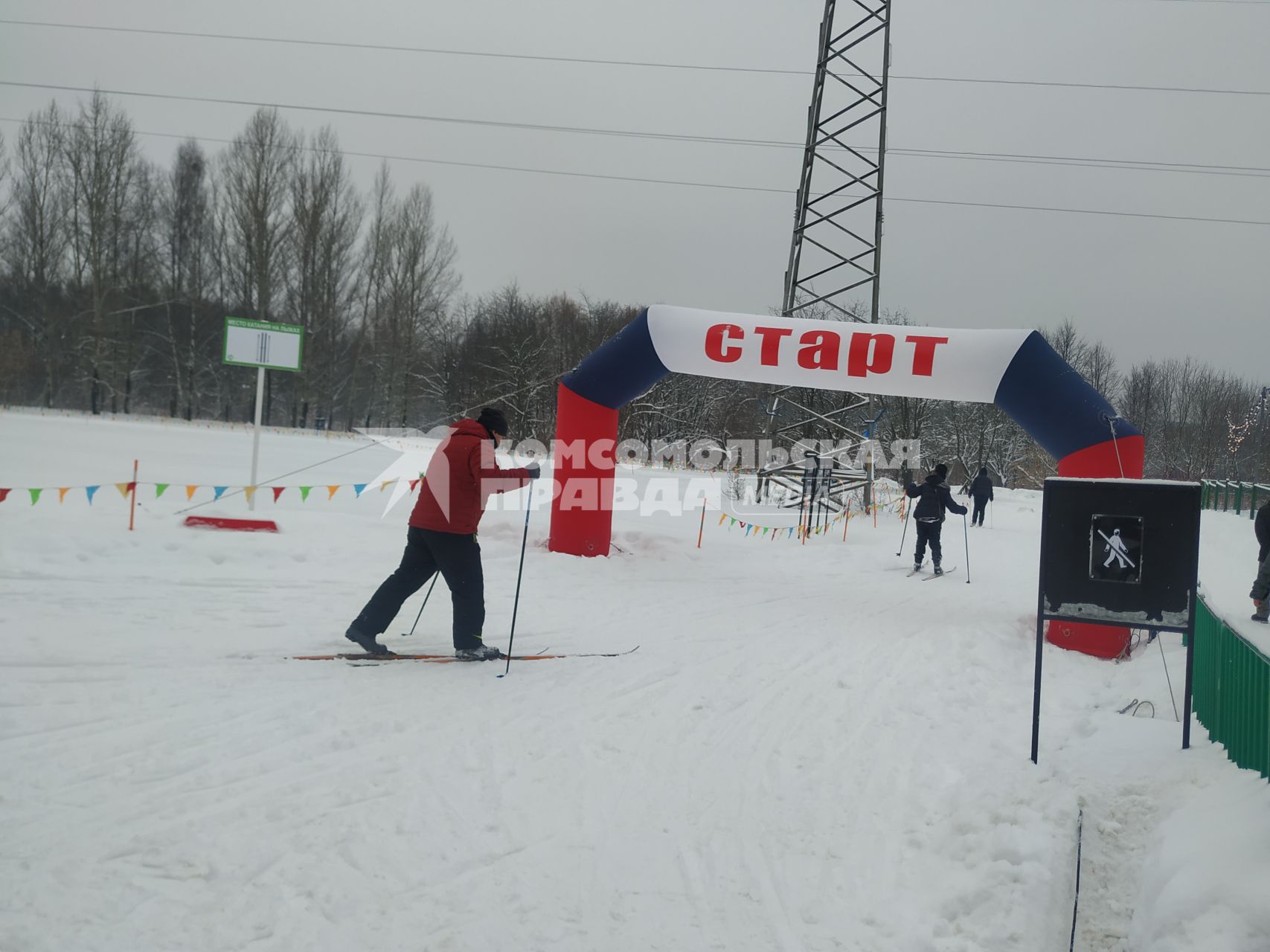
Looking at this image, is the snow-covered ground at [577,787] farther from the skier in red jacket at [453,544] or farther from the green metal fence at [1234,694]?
the skier in red jacket at [453,544]

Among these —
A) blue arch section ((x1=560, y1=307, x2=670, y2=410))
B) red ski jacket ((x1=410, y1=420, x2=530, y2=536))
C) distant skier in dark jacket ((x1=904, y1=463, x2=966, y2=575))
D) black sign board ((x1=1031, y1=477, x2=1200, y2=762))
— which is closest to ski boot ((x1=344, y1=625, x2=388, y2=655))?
red ski jacket ((x1=410, y1=420, x2=530, y2=536))

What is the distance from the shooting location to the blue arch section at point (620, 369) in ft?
34.3

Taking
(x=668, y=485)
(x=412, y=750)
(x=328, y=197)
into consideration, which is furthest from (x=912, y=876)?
(x=328, y=197)

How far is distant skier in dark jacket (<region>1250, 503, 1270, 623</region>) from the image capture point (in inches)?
360

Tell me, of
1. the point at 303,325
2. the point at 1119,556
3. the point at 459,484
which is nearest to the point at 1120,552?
the point at 1119,556

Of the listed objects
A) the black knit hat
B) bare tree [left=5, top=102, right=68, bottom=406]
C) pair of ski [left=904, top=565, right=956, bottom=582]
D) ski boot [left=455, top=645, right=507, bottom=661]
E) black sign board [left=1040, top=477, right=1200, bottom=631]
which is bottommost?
ski boot [left=455, top=645, right=507, bottom=661]

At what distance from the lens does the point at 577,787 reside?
4.01 meters

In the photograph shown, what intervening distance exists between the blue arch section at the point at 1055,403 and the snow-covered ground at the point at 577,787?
2.12 meters

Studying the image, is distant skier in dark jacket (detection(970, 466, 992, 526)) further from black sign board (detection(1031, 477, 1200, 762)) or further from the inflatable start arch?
black sign board (detection(1031, 477, 1200, 762))

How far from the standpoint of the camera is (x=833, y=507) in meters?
20.9

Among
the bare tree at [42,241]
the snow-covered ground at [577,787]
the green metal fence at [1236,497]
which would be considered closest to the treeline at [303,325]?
the bare tree at [42,241]

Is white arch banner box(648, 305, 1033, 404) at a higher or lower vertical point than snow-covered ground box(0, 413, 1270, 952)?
higher

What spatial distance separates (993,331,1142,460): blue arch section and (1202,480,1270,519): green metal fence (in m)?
15.2

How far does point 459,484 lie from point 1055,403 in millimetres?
6271
